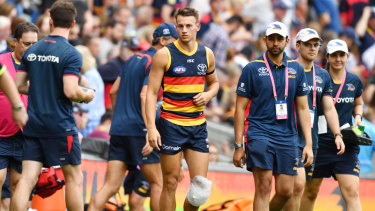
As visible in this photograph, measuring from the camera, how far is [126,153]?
30.8 feet

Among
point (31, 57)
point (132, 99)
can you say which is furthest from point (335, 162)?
point (31, 57)

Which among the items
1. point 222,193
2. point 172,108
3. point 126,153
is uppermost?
point 172,108

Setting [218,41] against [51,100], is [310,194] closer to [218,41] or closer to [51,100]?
[51,100]

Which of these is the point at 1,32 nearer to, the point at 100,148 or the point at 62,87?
the point at 100,148

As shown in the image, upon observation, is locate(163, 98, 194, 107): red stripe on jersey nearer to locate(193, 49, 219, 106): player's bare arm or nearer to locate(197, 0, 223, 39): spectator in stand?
locate(193, 49, 219, 106): player's bare arm

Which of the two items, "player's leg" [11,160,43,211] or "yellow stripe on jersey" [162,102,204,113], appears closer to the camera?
"player's leg" [11,160,43,211]

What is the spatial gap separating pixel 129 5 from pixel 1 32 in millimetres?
6015

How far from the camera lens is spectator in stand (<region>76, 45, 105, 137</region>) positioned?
11969mm

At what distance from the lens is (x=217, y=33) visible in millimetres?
15797

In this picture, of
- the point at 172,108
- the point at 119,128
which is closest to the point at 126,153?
the point at 119,128

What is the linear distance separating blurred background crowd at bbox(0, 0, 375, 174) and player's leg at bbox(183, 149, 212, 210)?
292cm

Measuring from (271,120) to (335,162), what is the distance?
1683mm

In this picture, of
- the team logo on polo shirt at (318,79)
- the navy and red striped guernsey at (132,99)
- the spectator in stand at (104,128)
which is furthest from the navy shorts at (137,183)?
the team logo on polo shirt at (318,79)

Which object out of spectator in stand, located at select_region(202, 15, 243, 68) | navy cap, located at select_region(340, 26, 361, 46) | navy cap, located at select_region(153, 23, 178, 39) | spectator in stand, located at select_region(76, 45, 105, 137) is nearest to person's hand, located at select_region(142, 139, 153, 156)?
navy cap, located at select_region(153, 23, 178, 39)
